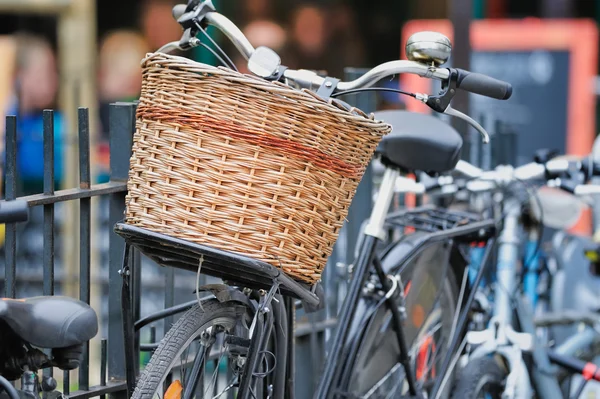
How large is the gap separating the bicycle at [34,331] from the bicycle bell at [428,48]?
3.53ft

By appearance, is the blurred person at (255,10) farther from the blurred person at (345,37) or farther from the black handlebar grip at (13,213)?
the black handlebar grip at (13,213)

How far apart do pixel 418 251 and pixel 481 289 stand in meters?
0.61

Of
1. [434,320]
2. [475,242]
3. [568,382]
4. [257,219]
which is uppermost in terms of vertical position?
[257,219]

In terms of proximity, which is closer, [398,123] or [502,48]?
[398,123]

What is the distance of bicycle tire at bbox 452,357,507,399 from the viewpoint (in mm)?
3607

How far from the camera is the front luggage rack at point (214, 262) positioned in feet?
7.69

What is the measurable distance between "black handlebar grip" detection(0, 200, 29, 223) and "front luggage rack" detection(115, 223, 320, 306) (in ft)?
1.30

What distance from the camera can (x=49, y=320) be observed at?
2.01 meters

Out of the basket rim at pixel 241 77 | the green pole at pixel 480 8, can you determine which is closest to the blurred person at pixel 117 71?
the green pole at pixel 480 8

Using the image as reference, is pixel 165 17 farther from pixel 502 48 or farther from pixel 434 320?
pixel 434 320

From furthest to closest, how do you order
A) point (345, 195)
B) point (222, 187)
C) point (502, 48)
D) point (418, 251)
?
A: point (502, 48)
point (418, 251)
point (345, 195)
point (222, 187)

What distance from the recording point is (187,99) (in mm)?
2375

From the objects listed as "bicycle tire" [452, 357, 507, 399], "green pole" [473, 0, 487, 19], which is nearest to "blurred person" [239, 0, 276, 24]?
"green pole" [473, 0, 487, 19]

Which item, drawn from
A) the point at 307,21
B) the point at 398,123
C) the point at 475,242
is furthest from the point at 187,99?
the point at 307,21
